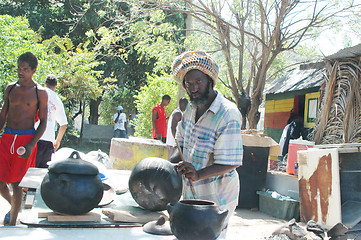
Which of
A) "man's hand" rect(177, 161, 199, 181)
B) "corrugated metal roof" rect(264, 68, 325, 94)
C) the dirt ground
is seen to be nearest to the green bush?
"corrugated metal roof" rect(264, 68, 325, 94)

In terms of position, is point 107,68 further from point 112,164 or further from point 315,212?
point 315,212

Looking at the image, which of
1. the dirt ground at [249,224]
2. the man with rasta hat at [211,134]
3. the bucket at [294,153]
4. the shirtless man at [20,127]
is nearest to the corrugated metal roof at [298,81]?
the bucket at [294,153]

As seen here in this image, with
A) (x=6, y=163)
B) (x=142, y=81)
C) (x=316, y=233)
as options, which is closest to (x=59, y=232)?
(x=6, y=163)

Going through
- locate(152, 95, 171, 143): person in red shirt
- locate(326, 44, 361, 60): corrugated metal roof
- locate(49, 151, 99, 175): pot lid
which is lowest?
locate(49, 151, 99, 175): pot lid

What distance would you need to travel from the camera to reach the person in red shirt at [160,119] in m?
9.24

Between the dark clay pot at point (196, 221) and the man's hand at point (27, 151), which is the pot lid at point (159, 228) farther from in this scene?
the man's hand at point (27, 151)

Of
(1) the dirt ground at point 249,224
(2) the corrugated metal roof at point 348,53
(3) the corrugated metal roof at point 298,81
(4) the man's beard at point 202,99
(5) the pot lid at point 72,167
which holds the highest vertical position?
(3) the corrugated metal roof at point 298,81

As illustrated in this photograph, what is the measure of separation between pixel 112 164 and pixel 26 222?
529cm

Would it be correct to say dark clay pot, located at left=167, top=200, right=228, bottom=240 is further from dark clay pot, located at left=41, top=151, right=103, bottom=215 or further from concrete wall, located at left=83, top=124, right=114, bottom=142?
concrete wall, located at left=83, top=124, right=114, bottom=142

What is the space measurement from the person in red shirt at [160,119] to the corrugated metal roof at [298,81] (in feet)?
12.3

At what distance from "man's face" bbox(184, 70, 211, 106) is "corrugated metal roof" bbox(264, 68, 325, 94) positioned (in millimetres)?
7902

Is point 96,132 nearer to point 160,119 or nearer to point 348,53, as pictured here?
point 160,119

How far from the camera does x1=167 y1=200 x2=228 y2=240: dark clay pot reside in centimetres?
187

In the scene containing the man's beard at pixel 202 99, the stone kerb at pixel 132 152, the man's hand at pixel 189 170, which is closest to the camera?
the man's hand at pixel 189 170
